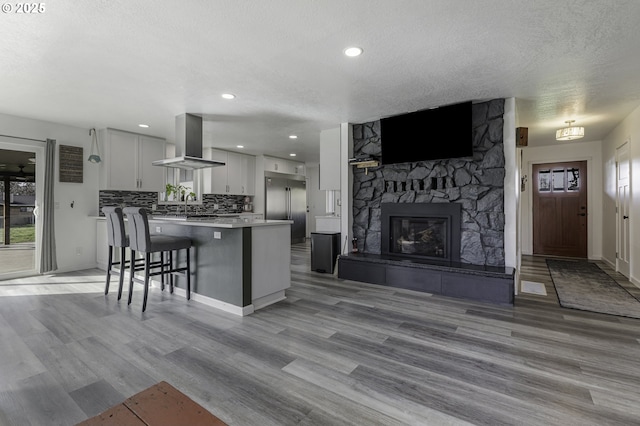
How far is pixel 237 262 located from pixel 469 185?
3.09 metres

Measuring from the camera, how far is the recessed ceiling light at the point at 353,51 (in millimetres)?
2630

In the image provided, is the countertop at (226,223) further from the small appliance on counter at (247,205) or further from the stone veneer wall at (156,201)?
the small appliance on counter at (247,205)

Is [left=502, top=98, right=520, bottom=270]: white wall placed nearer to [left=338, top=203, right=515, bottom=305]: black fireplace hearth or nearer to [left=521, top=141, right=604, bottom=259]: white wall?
[left=338, top=203, right=515, bottom=305]: black fireplace hearth

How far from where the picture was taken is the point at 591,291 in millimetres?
4000

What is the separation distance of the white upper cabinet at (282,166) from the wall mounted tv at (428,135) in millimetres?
4045

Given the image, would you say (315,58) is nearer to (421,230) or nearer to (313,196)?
(421,230)

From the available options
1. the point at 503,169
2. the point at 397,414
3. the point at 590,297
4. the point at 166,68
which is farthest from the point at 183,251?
the point at 590,297

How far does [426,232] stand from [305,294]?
6.44 feet

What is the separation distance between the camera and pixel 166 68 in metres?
3.00

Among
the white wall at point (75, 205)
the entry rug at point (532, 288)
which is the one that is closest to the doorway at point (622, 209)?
the entry rug at point (532, 288)

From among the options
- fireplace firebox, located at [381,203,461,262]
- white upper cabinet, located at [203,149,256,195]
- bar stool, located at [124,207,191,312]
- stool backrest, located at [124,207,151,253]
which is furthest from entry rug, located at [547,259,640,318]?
white upper cabinet, located at [203,149,256,195]

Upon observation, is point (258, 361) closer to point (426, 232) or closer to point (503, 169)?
point (426, 232)

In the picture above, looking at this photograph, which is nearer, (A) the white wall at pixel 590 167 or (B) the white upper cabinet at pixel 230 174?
(A) the white wall at pixel 590 167

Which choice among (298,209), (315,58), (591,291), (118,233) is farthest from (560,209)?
(118,233)
